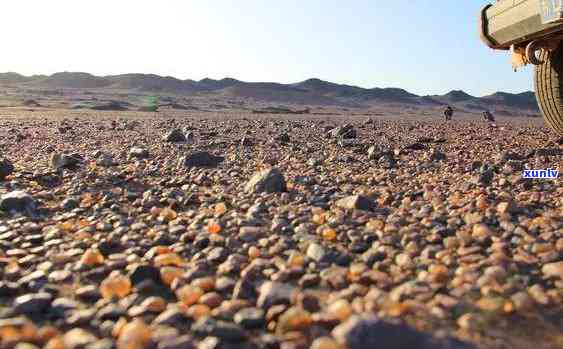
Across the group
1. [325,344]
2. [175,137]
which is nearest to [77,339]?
[325,344]

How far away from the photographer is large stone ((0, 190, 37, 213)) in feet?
10.6

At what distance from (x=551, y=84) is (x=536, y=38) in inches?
38.4

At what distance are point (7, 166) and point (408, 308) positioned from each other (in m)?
4.04

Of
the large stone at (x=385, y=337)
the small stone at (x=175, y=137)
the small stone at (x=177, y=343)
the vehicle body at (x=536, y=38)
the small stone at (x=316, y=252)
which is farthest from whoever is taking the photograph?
the small stone at (x=175, y=137)

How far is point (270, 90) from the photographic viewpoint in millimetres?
62031

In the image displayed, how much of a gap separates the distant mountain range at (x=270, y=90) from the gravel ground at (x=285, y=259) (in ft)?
167

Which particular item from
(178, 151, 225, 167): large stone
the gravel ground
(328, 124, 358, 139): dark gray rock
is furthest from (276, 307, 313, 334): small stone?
(328, 124, 358, 139): dark gray rock

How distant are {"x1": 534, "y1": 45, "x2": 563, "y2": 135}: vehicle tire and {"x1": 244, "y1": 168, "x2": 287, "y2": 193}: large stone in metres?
3.16

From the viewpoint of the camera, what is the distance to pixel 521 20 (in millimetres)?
4363

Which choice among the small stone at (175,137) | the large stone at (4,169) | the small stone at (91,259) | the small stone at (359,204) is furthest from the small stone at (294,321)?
the small stone at (175,137)

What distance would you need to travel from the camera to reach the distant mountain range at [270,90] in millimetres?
58438

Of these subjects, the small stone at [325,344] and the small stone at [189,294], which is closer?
the small stone at [325,344]

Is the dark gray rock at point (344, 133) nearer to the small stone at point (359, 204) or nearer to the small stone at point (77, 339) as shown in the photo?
the small stone at point (359, 204)

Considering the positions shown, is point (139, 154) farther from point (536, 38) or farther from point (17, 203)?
point (536, 38)
